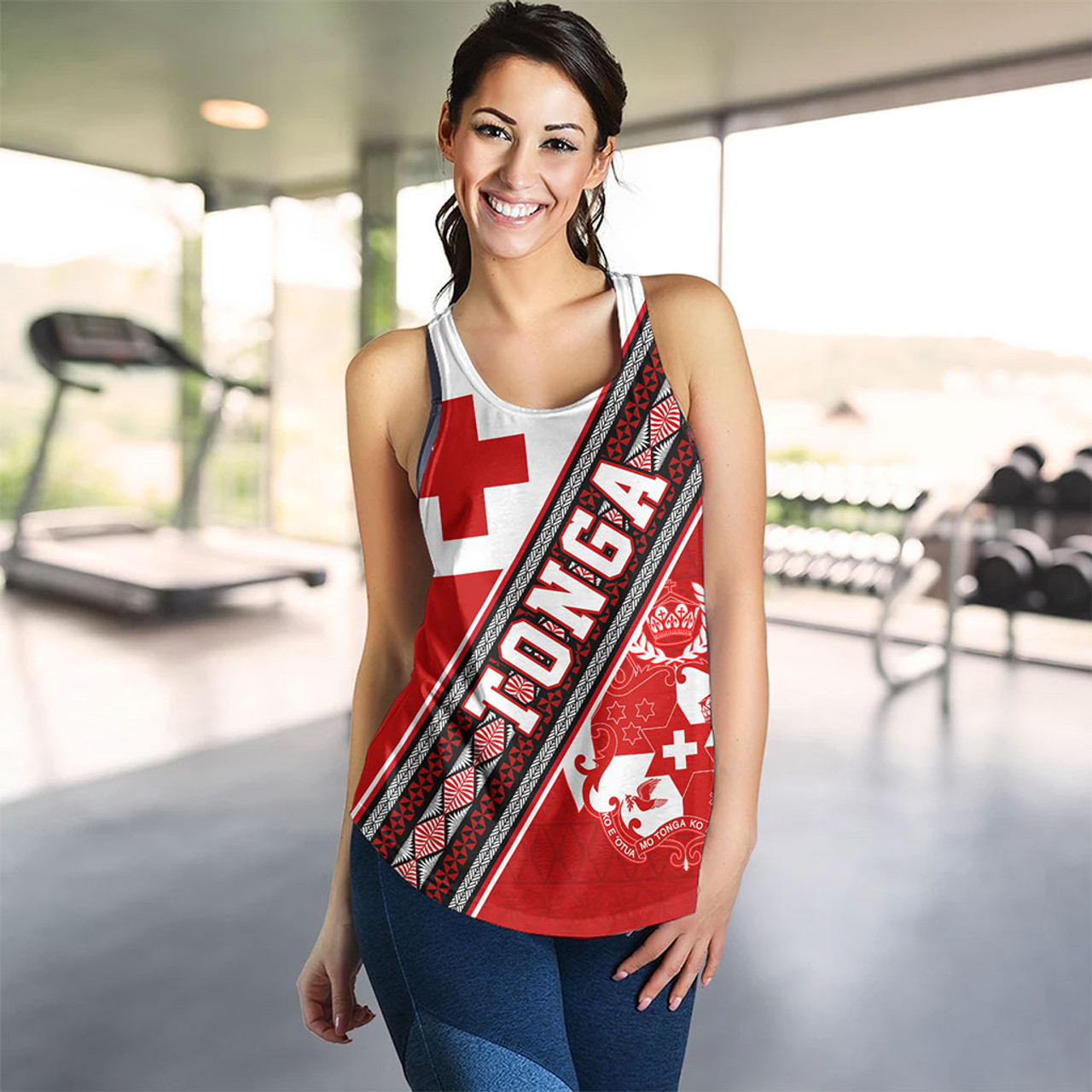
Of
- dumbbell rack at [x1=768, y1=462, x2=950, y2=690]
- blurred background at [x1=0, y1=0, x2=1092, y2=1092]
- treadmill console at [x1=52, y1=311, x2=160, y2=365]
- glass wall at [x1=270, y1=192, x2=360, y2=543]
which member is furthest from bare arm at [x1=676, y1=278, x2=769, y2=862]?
glass wall at [x1=270, y1=192, x2=360, y2=543]

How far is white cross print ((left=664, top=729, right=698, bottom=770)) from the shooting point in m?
0.84

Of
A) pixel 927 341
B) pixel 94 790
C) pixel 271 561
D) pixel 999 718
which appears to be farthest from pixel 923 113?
pixel 94 790

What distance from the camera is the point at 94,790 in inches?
126

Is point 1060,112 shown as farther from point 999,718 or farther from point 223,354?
point 223,354

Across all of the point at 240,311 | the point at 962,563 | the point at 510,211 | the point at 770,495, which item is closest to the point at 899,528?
the point at 770,495

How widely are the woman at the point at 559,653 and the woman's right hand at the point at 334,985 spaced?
0.06 meters

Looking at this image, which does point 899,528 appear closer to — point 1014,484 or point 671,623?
point 1014,484

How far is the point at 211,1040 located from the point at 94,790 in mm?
1425

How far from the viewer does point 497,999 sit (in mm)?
815

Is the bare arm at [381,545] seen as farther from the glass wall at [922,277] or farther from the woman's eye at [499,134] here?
the glass wall at [922,277]

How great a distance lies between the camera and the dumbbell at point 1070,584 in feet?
12.7

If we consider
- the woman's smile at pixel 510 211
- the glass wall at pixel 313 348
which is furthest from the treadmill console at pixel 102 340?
the woman's smile at pixel 510 211

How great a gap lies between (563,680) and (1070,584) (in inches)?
142

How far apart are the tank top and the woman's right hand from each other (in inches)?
6.5
